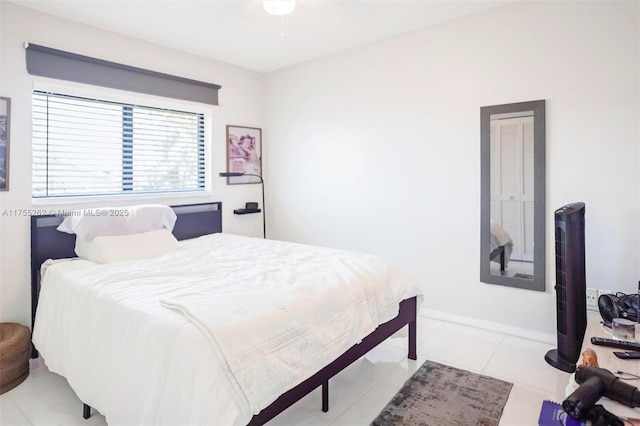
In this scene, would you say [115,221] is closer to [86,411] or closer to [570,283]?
[86,411]

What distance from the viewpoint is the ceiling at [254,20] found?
279 centimetres

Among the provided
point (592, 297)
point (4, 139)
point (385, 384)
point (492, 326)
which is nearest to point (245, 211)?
point (4, 139)

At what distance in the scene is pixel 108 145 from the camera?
3287 mm

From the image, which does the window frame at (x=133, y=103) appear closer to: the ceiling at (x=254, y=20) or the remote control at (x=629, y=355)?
the ceiling at (x=254, y=20)

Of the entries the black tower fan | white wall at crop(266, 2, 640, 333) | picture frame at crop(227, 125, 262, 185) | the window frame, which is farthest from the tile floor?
picture frame at crop(227, 125, 262, 185)

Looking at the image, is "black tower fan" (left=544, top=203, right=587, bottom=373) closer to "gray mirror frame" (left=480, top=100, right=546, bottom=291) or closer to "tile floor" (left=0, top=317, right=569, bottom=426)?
"tile floor" (left=0, top=317, right=569, bottom=426)

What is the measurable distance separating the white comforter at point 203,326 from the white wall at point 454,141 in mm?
1015

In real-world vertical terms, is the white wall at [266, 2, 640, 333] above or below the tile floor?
above

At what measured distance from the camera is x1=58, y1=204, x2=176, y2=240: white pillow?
271 centimetres

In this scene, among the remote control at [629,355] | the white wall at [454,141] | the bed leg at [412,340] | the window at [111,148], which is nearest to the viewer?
the remote control at [629,355]

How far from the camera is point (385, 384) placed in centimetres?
236

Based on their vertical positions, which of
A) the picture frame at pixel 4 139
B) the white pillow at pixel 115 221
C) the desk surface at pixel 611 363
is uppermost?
the picture frame at pixel 4 139

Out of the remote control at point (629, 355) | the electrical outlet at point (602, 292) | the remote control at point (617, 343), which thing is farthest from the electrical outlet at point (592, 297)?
the remote control at point (629, 355)

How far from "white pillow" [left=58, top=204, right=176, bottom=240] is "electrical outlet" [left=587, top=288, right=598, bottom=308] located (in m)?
3.29
